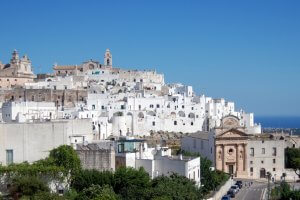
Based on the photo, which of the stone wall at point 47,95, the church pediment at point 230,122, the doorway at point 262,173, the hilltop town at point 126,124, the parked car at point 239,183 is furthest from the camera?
the stone wall at point 47,95

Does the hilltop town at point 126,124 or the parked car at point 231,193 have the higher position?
the hilltop town at point 126,124

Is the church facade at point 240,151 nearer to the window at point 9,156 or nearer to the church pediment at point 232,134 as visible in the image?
the church pediment at point 232,134

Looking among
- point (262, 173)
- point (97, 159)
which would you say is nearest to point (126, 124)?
point (262, 173)

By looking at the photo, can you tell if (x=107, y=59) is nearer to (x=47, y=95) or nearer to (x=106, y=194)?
(x=47, y=95)

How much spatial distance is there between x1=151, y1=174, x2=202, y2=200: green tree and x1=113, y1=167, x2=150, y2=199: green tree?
0.53 meters

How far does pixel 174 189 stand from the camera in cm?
3138

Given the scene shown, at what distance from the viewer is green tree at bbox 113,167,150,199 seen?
30.8 m

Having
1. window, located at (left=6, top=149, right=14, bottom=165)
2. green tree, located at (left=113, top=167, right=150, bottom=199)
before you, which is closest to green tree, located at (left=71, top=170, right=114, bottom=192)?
green tree, located at (left=113, top=167, right=150, bottom=199)

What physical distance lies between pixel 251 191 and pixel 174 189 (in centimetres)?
1811

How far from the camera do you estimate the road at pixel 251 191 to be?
44188mm

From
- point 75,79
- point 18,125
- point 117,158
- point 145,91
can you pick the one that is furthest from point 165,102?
point 18,125

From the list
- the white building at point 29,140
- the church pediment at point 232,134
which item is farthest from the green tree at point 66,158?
the church pediment at point 232,134

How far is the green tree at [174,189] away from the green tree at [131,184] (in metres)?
0.53

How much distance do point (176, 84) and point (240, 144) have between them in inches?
1695
